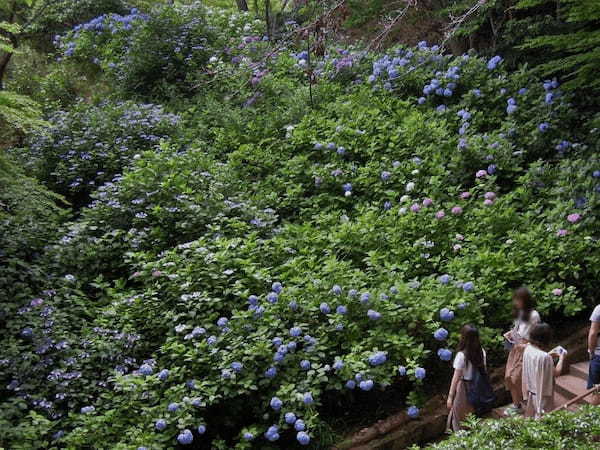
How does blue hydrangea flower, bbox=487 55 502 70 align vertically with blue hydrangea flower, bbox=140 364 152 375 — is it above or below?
above

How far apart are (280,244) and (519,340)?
223cm

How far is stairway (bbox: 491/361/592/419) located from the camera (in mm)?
4883

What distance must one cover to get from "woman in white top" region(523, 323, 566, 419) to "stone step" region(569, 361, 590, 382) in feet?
3.16

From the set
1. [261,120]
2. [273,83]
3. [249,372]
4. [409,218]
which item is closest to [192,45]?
[273,83]

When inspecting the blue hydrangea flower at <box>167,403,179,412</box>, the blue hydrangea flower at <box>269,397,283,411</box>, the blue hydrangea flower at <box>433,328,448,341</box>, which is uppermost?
the blue hydrangea flower at <box>433,328,448,341</box>

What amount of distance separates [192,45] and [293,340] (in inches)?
274

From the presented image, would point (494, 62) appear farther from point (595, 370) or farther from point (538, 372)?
point (538, 372)

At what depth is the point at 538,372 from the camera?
4.16 m

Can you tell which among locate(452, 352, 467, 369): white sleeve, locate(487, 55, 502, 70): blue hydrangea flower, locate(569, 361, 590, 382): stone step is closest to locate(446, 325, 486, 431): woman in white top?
locate(452, 352, 467, 369): white sleeve

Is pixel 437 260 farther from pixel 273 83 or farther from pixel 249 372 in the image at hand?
pixel 273 83

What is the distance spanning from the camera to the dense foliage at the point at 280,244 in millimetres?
4395

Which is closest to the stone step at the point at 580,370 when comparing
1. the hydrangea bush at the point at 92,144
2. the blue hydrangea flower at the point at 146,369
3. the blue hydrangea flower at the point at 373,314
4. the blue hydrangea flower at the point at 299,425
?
the blue hydrangea flower at the point at 373,314

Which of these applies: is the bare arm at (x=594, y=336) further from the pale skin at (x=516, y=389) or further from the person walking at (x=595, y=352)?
the pale skin at (x=516, y=389)

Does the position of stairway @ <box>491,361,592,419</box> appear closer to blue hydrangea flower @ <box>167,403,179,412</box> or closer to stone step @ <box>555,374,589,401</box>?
stone step @ <box>555,374,589,401</box>
